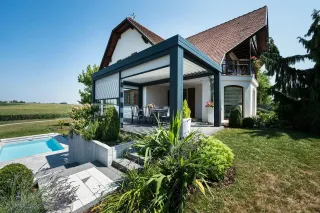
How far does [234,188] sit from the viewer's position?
11.2 feet

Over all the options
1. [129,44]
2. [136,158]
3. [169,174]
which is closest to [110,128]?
[136,158]

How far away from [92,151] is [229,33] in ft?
47.4

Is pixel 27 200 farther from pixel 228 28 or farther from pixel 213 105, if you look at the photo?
pixel 228 28

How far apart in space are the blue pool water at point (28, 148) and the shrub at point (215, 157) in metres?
11.3

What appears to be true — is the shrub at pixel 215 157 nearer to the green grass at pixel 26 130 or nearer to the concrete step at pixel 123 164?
the concrete step at pixel 123 164

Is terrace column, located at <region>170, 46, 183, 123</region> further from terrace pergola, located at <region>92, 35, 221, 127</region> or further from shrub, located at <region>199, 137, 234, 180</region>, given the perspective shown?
shrub, located at <region>199, 137, 234, 180</region>

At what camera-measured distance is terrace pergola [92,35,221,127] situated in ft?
18.0

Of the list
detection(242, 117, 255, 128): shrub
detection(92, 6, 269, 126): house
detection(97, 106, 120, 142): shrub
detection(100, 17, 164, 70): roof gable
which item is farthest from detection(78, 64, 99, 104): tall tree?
detection(242, 117, 255, 128): shrub

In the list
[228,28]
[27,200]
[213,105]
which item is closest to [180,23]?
[213,105]

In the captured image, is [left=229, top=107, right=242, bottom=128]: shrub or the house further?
[left=229, top=107, right=242, bottom=128]: shrub

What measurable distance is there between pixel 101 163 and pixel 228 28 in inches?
634

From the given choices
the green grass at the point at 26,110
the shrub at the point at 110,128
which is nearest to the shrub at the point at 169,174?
the shrub at the point at 110,128

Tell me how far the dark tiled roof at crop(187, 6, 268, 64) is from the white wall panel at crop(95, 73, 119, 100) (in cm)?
688

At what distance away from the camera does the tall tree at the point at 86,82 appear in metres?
21.1
